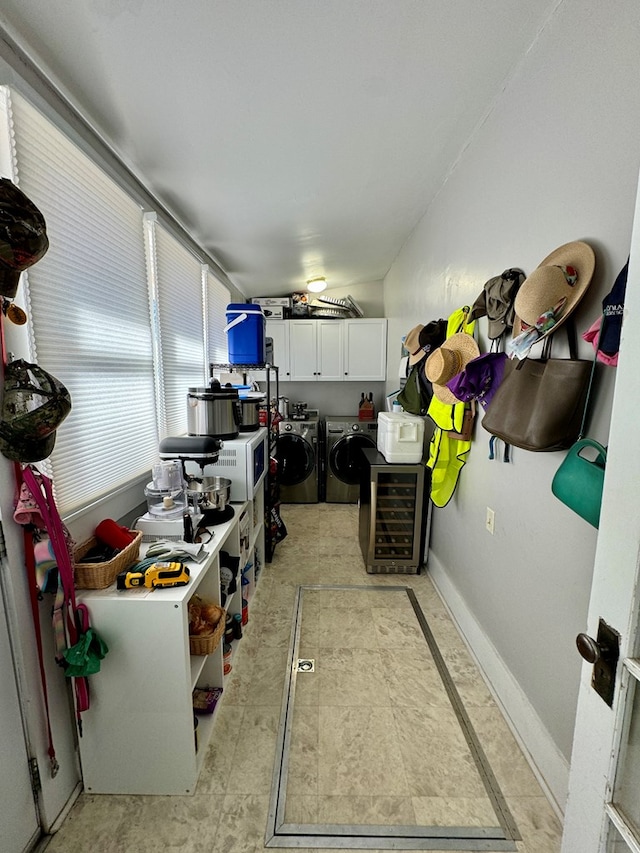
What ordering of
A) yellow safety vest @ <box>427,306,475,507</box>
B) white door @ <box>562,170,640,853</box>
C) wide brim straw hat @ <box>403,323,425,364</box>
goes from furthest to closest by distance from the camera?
wide brim straw hat @ <box>403,323,425,364</box> < yellow safety vest @ <box>427,306,475,507</box> < white door @ <box>562,170,640,853</box>

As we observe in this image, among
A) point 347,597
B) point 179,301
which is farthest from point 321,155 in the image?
point 347,597

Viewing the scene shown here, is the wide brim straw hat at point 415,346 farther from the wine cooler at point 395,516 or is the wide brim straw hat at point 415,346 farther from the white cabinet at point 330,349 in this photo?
the white cabinet at point 330,349

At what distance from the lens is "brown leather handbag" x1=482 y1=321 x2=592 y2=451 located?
110 cm

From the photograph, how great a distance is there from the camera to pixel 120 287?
67.7 inches

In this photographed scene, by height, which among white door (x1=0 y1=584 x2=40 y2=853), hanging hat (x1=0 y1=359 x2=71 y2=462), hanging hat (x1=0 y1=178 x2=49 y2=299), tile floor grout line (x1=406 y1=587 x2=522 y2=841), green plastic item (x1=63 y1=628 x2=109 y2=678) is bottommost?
tile floor grout line (x1=406 y1=587 x2=522 y2=841)

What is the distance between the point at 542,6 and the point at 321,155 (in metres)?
0.96

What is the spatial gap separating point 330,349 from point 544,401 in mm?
3332

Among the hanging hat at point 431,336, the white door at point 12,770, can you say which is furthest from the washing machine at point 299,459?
the white door at point 12,770

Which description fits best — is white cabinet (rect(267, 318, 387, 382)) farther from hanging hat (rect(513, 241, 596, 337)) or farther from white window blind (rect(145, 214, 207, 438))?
hanging hat (rect(513, 241, 596, 337))

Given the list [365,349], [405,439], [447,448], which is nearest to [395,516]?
[405,439]

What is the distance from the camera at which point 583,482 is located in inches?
39.0

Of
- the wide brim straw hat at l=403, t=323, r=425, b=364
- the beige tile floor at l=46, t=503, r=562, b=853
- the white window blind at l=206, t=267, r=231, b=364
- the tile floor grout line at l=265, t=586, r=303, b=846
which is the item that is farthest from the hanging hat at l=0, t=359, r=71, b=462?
the white window blind at l=206, t=267, r=231, b=364

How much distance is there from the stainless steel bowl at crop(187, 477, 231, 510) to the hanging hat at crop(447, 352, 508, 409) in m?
1.28

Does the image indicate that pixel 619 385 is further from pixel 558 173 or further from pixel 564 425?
pixel 558 173
